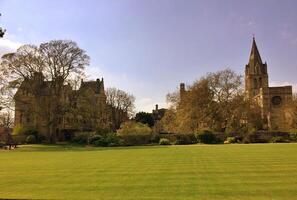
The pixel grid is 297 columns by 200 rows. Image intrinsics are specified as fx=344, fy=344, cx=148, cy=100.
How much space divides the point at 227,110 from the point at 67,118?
91.8ft

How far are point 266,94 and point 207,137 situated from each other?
52.9m

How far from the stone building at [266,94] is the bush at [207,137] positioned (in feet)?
87.7

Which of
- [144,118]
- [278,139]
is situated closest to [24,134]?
[144,118]

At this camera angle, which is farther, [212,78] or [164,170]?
[212,78]

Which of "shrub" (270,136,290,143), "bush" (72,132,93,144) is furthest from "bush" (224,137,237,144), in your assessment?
"bush" (72,132,93,144)

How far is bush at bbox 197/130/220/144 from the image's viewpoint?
51156 mm

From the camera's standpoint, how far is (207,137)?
5122 cm

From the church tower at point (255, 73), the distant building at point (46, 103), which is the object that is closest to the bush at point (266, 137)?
the distant building at point (46, 103)

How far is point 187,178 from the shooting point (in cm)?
1268

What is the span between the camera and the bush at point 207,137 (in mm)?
51156

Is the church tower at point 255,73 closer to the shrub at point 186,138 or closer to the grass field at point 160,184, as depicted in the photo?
the shrub at point 186,138

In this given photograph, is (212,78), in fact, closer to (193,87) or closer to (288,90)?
(193,87)

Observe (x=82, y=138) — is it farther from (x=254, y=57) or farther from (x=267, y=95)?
(x=254, y=57)

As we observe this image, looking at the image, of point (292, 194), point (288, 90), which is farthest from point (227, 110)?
point (292, 194)
